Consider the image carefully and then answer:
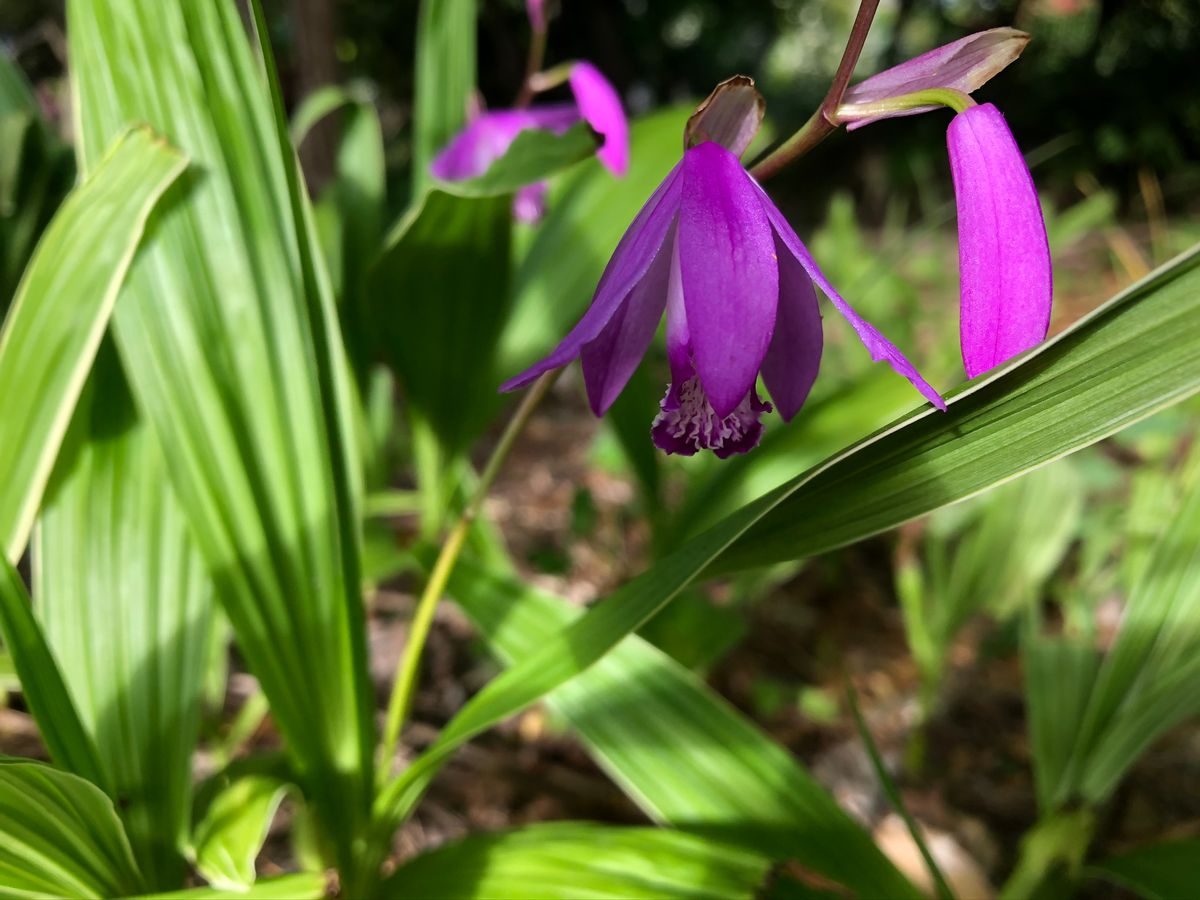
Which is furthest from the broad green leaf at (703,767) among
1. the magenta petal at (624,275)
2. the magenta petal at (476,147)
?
the magenta petal at (476,147)

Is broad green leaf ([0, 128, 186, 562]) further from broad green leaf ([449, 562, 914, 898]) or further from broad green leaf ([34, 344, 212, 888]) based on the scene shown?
broad green leaf ([449, 562, 914, 898])

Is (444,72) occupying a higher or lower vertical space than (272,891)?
higher

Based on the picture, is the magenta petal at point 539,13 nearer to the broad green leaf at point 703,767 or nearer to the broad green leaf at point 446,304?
the broad green leaf at point 446,304

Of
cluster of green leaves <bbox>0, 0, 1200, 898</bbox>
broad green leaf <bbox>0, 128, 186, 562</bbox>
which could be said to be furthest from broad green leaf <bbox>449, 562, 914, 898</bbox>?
broad green leaf <bbox>0, 128, 186, 562</bbox>

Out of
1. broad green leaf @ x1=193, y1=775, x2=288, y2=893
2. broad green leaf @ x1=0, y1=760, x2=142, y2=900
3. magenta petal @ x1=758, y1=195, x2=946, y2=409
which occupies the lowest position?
broad green leaf @ x1=193, y1=775, x2=288, y2=893

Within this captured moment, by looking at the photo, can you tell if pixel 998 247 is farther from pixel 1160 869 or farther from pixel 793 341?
pixel 1160 869

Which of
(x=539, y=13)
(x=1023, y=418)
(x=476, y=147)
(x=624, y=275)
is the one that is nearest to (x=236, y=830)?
(x=624, y=275)

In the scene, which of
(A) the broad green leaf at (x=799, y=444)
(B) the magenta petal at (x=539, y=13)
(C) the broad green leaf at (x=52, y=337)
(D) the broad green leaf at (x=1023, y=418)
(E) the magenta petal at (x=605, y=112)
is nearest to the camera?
(D) the broad green leaf at (x=1023, y=418)
